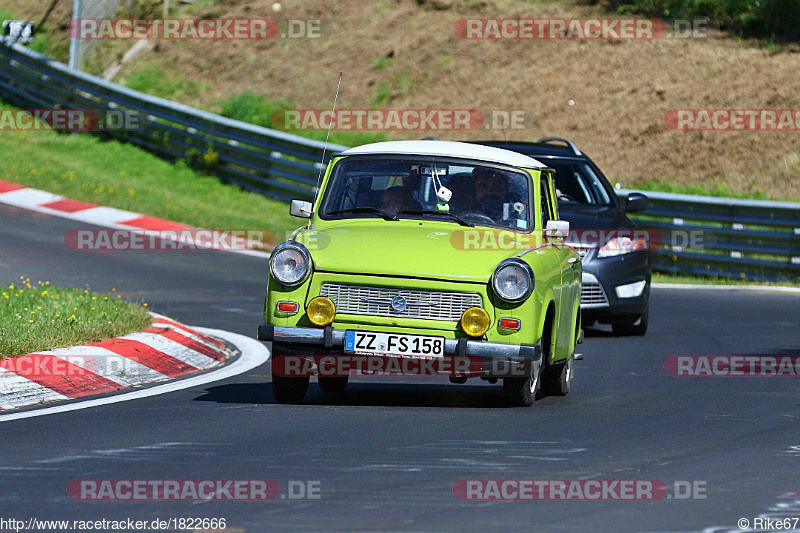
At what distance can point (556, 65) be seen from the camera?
29.0 meters

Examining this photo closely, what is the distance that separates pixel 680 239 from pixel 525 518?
1501 centimetres

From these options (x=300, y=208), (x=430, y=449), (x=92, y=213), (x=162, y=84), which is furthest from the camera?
(x=162, y=84)

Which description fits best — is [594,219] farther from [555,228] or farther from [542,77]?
[542,77]

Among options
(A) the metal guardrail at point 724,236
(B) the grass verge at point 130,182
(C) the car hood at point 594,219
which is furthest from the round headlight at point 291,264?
(B) the grass verge at point 130,182

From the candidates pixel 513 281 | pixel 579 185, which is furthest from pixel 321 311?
pixel 579 185

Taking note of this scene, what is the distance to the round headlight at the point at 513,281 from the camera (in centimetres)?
894

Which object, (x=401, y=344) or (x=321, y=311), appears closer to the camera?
(x=401, y=344)

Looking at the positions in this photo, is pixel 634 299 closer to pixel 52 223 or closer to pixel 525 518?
pixel 525 518

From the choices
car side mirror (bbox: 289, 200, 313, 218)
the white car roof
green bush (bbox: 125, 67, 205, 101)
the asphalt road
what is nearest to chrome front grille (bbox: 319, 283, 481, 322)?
the asphalt road

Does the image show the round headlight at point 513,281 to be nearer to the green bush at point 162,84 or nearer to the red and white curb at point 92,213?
the red and white curb at point 92,213

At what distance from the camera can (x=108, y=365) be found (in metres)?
10.2

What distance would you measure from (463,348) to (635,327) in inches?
230

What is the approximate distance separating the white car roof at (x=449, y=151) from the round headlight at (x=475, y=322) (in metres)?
1.50

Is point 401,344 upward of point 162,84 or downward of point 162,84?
downward
